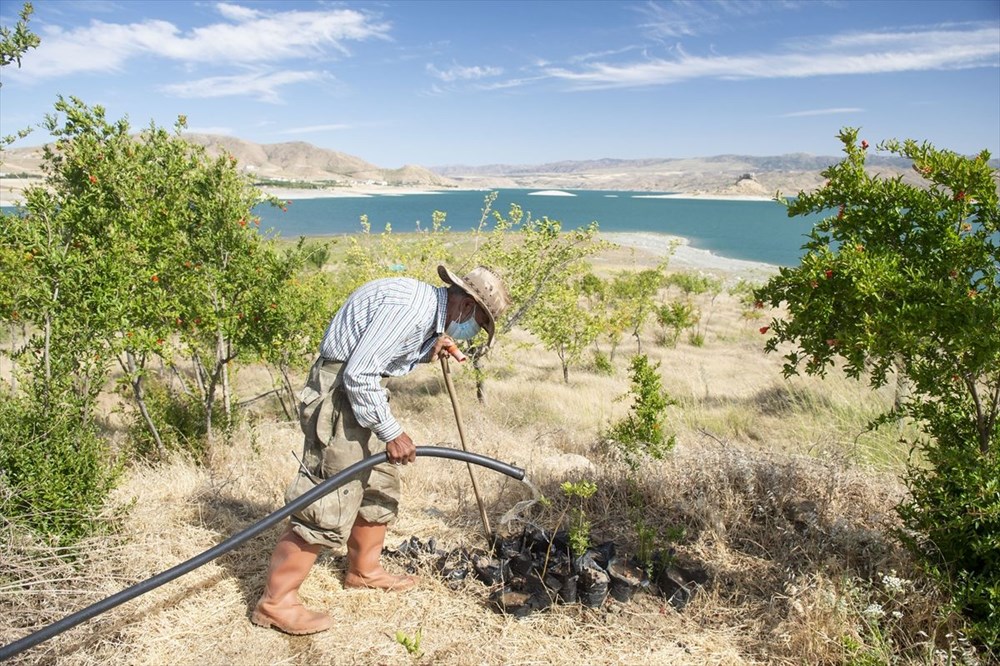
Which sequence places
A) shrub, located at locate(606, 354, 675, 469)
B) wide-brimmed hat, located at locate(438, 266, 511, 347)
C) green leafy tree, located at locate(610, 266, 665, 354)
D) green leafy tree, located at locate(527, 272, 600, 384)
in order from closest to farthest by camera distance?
wide-brimmed hat, located at locate(438, 266, 511, 347), shrub, located at locate(606, 354, 675, 469), green leafy tree, located at locate(527, 272, 600, 384), green leafy tree, located at locate(610, 266, 665, 354)

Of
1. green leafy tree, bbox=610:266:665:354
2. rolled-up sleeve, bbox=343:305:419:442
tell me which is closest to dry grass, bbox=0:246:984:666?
rolled-up sleeve, bbox=343:305:419:442

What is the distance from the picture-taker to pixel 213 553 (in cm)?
287

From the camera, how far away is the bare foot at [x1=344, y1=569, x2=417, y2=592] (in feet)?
12.8

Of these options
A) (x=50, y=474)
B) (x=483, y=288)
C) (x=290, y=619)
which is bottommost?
(x=290, y=619)

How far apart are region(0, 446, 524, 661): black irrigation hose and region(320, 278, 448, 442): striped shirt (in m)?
0.26

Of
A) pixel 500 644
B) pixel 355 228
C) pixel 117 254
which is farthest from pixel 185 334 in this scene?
pixel 355 228

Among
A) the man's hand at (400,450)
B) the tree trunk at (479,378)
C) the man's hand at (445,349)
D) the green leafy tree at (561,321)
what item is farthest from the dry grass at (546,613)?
the green leafy tree at (561,321)

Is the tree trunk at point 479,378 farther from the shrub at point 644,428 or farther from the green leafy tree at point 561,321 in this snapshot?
the shrub at point 644,428

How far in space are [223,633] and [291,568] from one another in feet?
1.72

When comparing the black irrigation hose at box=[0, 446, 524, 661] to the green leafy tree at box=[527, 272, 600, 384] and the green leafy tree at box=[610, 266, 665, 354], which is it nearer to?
the green leafy tree at box=[527, 272, 600, 384]

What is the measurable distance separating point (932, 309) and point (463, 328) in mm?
2396

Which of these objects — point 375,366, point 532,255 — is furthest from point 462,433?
point 532,255

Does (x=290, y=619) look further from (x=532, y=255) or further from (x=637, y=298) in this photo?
(x=637, y=298)

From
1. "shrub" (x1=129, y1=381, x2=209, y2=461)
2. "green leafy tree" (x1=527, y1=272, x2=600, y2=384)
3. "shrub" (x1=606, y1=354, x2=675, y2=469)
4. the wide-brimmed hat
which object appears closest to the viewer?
the wide-brimmed hat
